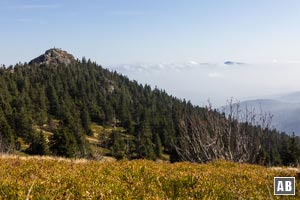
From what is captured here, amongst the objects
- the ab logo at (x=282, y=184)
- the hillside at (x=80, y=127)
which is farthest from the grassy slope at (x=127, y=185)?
the hillside at (x=80, y=127)

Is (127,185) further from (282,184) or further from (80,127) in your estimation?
(80,127)

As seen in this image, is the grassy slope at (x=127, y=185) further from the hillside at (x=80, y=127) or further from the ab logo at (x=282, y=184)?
the hillside at (x=80, y=127)

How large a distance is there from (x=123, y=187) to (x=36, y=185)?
73.1 inches

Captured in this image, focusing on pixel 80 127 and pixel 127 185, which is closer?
pixel 127 185

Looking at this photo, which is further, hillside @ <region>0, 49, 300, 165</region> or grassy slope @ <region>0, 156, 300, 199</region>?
hillside @ <region>0, 49, 300, 165</region>

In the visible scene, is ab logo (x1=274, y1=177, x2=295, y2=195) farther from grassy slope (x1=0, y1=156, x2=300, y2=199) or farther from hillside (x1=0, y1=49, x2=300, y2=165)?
hillside (x1=0, y1=49, x2=300, y2=165)

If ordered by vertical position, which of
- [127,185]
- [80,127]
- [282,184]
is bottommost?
[127,185]

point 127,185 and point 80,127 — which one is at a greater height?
point 80,127

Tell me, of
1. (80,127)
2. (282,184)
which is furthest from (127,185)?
(80,127)

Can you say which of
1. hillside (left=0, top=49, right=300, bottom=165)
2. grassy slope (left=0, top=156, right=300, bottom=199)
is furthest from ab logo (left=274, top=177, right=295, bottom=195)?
hillside (left=0, top=49, right=300, bottom=165)

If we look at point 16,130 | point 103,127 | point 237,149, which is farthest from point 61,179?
point 103,127

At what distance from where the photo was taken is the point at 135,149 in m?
119

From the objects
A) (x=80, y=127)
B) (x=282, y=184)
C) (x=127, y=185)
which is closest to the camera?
(x=282, y=184)

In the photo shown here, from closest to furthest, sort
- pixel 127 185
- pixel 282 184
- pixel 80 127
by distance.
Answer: pixel 282 184 < pixel 127 185 < pixel 80 127
